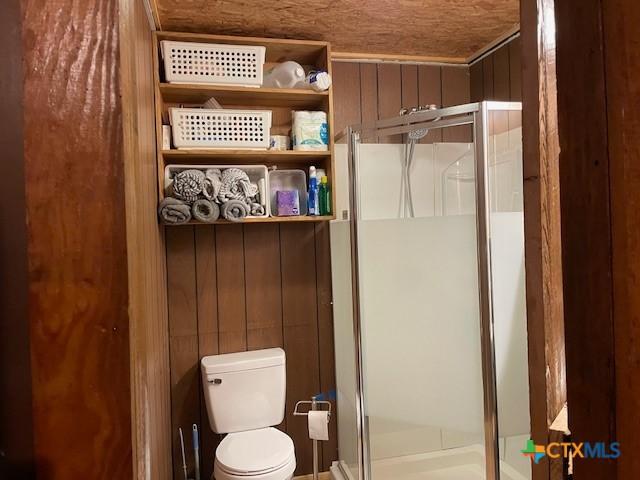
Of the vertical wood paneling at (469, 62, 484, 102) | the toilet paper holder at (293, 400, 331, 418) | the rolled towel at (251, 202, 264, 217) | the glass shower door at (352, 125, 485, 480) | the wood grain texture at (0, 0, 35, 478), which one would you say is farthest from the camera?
the vertical wood paneling at (469, 62, 484, 102)

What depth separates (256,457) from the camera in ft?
5.61

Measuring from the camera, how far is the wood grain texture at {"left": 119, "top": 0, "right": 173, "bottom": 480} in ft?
1.48

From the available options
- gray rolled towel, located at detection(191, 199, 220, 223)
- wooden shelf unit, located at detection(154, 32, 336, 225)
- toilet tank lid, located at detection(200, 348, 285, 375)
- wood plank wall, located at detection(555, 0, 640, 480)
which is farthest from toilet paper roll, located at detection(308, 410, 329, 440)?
wood plank wall, located at detection(555, 0, 640, 480)

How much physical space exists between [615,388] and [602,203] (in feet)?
0.73

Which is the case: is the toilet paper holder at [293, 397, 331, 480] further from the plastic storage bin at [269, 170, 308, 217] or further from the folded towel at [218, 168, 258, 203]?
the folded towel at [218, 168, 258, 203]

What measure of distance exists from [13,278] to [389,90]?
2.16m

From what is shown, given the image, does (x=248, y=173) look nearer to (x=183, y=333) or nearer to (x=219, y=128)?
(x=219, y=128)

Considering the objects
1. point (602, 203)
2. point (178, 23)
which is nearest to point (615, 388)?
point (602, 203)

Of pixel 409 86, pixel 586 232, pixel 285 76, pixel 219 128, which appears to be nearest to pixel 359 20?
pixel 285 76

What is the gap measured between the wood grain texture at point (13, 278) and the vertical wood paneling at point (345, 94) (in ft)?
6.20

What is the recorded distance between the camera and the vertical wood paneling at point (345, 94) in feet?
7.24

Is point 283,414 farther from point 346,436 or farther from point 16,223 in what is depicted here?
point 16,223

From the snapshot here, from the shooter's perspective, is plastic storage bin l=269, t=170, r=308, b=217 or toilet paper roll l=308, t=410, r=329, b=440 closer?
toilet paper roll l=308, t=410, r=329, b=440

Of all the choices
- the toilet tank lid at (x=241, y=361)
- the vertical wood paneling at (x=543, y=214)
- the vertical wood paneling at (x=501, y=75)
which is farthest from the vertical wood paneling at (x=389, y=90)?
the vertical wood paneling at (x=543, y=214)
